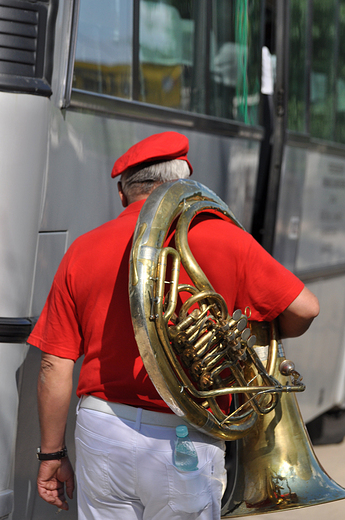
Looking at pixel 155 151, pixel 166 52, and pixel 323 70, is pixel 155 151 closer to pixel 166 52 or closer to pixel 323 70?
pixel 166 52

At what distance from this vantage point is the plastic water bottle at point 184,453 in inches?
64.3

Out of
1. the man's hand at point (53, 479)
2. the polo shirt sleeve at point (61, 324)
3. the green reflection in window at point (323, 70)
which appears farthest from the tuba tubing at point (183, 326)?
the green reflection in window at point (323, 70)

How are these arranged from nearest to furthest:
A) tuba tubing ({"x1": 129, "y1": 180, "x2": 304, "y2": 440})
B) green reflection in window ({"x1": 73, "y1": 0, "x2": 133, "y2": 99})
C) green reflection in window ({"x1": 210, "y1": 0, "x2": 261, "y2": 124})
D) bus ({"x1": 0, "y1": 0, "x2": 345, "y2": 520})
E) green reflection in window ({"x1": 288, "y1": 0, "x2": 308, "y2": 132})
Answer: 1. tuba tubing ({"x1": 129, "y1": 180, "x2": 304, "y2": 440})
2. bus ({"x1": 0, "y1": 0, "x2": 345, "y2": 520})
3. green reflection in window ({"x1": 73, "y1": 0, "x2": 133, "y2": 99})
4. green reflection in window ({"x1": 210, "y1": 0, "x2": 261, "y2": 124})
5. green reflection in window ({"x1": 288, "y1": 0, "x2": 308, "y2": 132})

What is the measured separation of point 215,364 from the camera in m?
1.69

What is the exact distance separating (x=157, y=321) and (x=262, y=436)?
78cm

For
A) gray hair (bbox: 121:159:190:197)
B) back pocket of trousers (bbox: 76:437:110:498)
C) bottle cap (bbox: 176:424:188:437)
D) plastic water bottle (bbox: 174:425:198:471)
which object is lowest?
back pocket of trousers (bbox: 76:437:110:498)

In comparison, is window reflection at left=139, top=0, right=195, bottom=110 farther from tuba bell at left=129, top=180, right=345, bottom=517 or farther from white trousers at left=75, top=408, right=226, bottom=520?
white trousers at left=75, top=408, right=226, bottom=520

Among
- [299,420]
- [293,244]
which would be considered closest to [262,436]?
[299,420]

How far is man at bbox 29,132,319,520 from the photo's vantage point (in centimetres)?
166

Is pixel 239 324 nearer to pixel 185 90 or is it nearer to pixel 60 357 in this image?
pixel 60 357

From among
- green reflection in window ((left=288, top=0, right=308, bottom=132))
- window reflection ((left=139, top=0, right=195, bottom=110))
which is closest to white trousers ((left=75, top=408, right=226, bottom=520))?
window reflection ((left=139, top=0, right=195, bottom=110))

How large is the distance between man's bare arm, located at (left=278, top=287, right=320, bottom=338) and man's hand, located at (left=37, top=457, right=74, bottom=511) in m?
0.80

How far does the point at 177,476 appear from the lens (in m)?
1.64

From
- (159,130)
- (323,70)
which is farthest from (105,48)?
(323,70)
